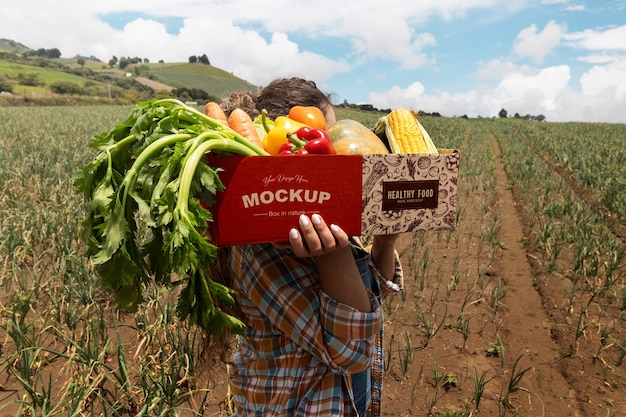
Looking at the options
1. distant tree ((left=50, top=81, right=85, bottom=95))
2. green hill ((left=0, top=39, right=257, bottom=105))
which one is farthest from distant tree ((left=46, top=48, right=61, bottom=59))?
distant tree ((left=50, top=81, right=85, bottom=95))

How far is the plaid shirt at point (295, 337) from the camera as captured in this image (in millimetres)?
1210

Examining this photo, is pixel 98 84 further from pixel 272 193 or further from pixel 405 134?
Result: pixel 272 193

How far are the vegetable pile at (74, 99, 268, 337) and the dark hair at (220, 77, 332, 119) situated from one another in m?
0.45

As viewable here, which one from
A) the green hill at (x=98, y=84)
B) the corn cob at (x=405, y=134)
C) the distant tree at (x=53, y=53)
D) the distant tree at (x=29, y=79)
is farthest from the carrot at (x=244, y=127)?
the distant tree at (x=53, y=53)

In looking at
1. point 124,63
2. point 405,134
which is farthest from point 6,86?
point 124,63

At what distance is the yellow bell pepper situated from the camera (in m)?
1.30

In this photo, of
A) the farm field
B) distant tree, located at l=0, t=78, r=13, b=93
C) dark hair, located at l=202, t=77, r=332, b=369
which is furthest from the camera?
distant tree, located at l=0, t=78, r=13, b=93

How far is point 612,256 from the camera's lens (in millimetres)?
4410

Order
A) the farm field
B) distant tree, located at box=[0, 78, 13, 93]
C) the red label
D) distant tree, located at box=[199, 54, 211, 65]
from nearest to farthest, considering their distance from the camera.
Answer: the red label, the farm field, distant tree, located at box=[0, 78, 13, 93], distant tree, located at box=[199, 54, 211, 65]

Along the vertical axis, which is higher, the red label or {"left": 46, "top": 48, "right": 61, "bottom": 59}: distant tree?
{"left": 46, "top": 48, "right": 61, "bottom": 59}: distant tree

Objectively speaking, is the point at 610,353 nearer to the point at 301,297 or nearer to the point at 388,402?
the point at 388,402

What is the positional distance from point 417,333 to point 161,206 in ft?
9.75

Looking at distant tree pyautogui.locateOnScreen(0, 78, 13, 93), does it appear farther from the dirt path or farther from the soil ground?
the dirt path

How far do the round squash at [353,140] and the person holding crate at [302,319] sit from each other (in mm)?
262
